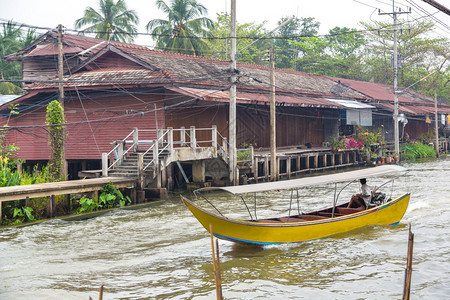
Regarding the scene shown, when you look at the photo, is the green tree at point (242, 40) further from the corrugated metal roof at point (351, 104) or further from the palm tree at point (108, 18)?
the corrugated metal roof at point (351, 104)

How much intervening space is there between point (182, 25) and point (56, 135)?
21439 mm

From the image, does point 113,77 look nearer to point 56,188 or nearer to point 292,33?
point 56,188

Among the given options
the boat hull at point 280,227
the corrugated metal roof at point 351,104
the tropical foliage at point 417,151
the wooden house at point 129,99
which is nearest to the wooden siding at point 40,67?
the wooden house at point 129,99

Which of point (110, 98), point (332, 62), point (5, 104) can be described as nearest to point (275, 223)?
point (110, 98)

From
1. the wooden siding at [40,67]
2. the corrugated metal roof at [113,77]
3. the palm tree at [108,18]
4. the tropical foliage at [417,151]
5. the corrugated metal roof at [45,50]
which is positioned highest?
the palm tree at [108,18]

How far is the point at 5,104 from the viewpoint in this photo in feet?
75.8

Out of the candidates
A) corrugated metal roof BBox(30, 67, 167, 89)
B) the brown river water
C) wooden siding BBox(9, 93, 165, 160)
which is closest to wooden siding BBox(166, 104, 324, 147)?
wooden siding BBox(9, 93, 165, 160)

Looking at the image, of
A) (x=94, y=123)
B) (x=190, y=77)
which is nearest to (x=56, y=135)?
(x=94, y=123)

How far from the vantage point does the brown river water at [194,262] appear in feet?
29.9

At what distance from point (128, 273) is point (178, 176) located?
12737 millimetres

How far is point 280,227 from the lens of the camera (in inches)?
440

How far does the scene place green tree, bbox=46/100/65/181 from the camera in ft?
59.9

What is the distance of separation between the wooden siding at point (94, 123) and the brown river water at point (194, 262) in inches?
282

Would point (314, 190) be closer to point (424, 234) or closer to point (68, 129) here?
point (424, 234)
